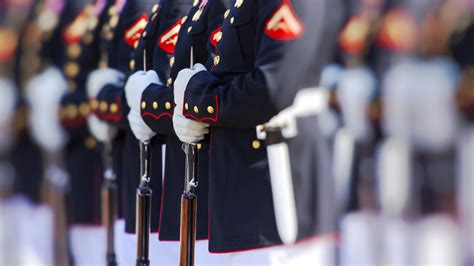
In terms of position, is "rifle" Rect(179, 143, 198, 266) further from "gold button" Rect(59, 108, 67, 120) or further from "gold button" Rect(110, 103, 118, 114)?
"gold button" Rect(59, 108, 67, 120)

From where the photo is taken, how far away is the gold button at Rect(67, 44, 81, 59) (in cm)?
274

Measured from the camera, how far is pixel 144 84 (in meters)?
2.40

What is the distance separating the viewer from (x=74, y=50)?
9.05 ft

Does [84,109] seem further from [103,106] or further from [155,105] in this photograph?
[155,105]

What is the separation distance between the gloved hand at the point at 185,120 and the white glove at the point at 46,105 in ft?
2.51

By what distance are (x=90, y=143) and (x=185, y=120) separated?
35.8 inches

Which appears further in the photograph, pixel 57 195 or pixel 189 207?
pixel 57 195

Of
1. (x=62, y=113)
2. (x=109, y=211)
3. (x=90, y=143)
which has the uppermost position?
(x=62, y=113)

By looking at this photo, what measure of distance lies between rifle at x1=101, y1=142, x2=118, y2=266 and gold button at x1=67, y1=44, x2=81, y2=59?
1.39 feet

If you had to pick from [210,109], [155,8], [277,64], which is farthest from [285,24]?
[155,8]

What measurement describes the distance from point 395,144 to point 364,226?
0.23 m

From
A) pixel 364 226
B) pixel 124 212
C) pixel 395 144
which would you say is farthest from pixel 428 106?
pixel 124 212

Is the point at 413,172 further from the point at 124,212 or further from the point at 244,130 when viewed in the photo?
the point at 124,212

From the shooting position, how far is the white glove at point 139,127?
8.02 feet
